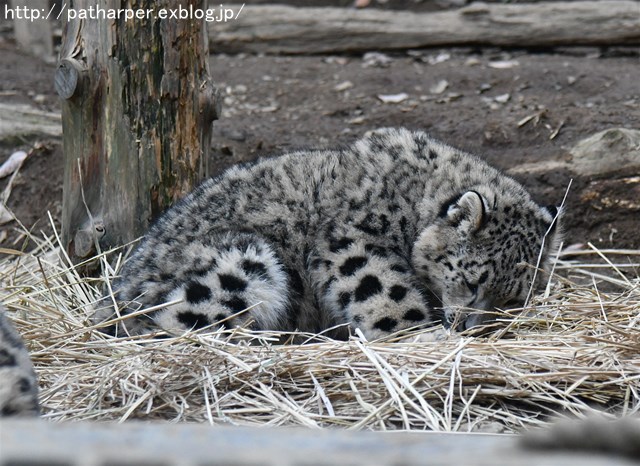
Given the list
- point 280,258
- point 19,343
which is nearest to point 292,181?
point 280,258

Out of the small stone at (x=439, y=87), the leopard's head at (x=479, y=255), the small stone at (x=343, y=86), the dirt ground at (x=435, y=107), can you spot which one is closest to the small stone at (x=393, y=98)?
the dirt ground at (x=435, y=107)

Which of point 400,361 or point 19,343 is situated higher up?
point 19,343

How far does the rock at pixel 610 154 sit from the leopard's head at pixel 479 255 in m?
1.73

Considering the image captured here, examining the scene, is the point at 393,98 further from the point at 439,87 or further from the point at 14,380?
the point at 14,380

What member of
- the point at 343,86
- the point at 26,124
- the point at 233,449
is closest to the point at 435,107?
the point at 343,86

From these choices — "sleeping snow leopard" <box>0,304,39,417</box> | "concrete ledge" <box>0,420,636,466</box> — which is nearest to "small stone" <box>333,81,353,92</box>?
"sleeping snow leopard" <box>0,304,39,417</box>

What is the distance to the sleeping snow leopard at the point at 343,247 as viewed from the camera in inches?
216

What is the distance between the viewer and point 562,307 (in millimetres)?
5758

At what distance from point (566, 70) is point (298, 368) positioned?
17.7 feet

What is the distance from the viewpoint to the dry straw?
4.32 m

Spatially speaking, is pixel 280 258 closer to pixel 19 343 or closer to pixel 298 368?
pixel 298 368

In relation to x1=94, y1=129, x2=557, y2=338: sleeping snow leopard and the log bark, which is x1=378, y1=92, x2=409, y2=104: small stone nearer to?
the log bark

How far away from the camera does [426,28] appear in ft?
32.7

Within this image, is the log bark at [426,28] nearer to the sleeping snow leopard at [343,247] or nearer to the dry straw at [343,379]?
the sleeping snow leopard at [343,247]
